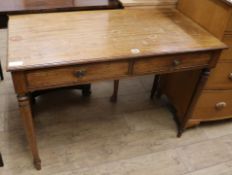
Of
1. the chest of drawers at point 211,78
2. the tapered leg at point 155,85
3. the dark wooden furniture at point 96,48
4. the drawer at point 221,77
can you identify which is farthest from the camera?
the tapered leg at point 155,85

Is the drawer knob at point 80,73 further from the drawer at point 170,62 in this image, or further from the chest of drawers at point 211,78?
the chest of drawers at point 211,78

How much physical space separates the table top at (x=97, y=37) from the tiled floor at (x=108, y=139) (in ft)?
2.36

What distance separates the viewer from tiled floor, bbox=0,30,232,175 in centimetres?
143

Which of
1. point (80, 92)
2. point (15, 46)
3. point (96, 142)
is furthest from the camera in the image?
point (80, 92)

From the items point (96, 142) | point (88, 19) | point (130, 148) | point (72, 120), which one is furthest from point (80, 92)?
point (88, 19)

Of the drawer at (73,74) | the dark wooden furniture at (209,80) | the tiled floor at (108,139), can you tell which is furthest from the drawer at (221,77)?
the drawer at (73,74)

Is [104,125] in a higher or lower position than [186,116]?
lower

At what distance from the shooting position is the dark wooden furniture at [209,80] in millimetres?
1239

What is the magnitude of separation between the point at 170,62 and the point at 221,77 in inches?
18.5


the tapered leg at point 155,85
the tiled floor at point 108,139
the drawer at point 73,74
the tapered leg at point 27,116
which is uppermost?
the drawer at point 73,74

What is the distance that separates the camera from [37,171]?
136cm

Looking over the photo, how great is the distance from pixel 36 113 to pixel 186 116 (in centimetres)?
102

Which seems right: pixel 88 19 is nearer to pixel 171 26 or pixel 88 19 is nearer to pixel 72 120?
pixel 171 26

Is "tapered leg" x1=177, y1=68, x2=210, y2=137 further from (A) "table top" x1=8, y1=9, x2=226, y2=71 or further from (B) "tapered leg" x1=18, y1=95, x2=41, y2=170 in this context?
(B) "tapered leg" x1=18, y1=95, x2=41, y2=170
